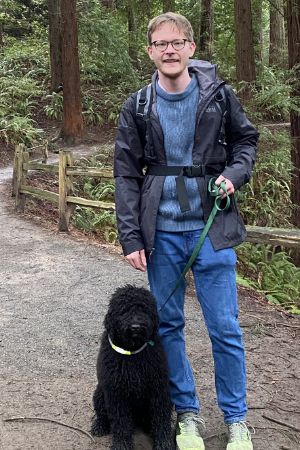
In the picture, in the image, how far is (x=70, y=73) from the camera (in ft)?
56.8

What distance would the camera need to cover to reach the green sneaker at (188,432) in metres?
3.36

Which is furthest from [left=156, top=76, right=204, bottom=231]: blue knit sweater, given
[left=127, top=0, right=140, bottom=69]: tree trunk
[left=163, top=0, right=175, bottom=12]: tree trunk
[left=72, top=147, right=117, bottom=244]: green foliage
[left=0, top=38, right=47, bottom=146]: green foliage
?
[left=127, top=0, right=140, bottom=69]: tree trunk

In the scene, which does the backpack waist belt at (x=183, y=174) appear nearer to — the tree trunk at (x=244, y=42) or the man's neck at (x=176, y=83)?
the man's neck at (x=176, y=83)

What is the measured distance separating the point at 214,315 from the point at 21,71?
870 inches

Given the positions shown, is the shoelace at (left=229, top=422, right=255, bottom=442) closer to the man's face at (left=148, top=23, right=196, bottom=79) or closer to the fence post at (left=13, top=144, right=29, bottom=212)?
the man's face at (left=148, top=23, right=196, bottom=79)

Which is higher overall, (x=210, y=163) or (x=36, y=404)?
(x=210, y=163)

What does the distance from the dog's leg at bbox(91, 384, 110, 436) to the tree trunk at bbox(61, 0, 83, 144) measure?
14.8 meters

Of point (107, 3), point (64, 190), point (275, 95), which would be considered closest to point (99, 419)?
point (275, 95)

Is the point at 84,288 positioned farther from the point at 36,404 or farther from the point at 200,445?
the point at 200,445

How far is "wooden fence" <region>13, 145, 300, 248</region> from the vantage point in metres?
5.79

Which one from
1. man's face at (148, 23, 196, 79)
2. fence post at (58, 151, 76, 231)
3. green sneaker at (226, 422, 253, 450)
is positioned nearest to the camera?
man's face at (148, 23, 196, 79)

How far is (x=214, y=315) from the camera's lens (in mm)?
3236

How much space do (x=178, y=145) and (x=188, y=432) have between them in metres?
1.68

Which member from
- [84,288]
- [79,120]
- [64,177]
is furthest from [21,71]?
[84,288]
